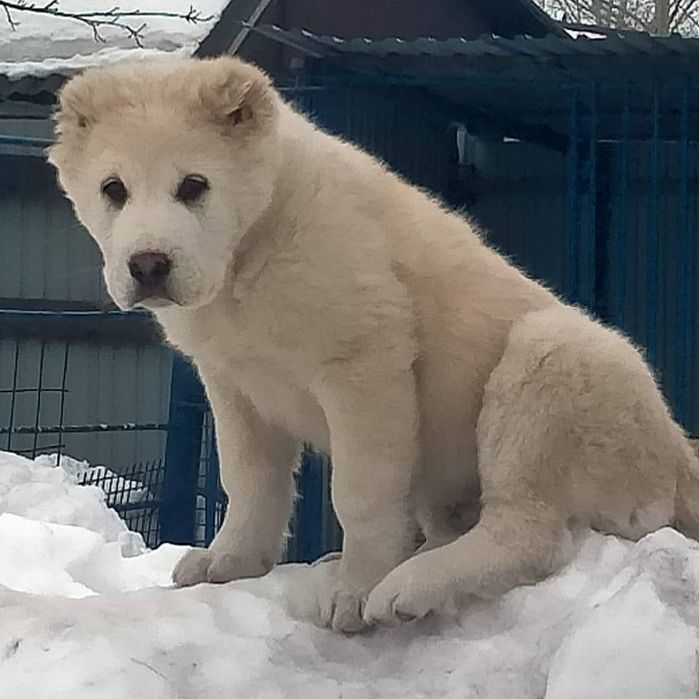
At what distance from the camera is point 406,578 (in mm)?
2625

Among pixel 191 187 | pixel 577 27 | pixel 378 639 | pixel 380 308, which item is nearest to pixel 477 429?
pixel 380 308

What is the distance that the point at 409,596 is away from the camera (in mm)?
2586

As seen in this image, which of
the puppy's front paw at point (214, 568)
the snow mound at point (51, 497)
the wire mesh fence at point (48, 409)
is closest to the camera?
the puppy's front paw at point (214, 568)

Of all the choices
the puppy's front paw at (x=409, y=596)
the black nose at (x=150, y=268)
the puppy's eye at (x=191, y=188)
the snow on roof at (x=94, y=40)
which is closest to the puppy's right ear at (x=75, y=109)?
the puppy's eye at (x=191, y=188)

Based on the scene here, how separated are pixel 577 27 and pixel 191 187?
622cm

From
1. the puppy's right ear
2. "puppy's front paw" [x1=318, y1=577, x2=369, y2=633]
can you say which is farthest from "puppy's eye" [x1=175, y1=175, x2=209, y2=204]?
"puppy's front paw" [x1=318, y1=577, x2=369, y2=633]

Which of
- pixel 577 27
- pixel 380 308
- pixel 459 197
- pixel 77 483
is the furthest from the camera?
pixel 459 197

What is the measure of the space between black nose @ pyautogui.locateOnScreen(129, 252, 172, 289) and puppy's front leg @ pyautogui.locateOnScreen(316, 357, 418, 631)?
0.42 m

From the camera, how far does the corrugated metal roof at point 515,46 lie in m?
5.63

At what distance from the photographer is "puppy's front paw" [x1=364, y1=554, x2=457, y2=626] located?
258cm

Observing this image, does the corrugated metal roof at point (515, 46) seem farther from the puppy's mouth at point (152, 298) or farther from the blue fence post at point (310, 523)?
the puppy's mouth at point (152, 298)

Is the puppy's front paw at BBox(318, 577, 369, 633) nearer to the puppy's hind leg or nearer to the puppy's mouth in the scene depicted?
the puppy's hind leg

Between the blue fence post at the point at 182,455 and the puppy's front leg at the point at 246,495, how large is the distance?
238cm

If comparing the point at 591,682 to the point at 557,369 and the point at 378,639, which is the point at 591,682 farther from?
the point at 557,369
